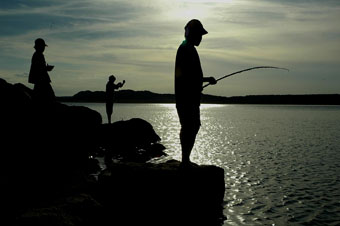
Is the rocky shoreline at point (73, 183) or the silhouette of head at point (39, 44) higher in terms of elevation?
the silhouette of head at point (39, 44)

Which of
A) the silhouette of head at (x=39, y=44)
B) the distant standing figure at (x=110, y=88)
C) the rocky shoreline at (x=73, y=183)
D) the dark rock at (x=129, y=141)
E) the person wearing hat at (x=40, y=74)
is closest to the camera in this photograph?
the rocky shoreline at (x=73, y=183)

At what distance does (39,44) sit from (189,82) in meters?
7.72

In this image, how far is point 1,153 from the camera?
35.6ft

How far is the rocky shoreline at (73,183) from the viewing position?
6309mm

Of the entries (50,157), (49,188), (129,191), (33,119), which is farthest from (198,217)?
(33,119)

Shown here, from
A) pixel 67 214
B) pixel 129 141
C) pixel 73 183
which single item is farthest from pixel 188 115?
pixel 129 141

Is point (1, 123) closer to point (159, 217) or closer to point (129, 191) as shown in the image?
point (129, 191)

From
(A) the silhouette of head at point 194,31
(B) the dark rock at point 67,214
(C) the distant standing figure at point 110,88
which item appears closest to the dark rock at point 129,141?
(C) the distant standing figure at point 110,88

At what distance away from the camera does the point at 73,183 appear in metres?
10.1

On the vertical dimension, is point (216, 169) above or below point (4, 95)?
below

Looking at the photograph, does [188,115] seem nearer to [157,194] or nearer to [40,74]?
[157,194]

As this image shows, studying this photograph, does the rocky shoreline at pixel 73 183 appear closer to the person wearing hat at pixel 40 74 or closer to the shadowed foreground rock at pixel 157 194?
the shadowed foreground rock at pixel 157 194

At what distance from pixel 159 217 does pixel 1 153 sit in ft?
19.7

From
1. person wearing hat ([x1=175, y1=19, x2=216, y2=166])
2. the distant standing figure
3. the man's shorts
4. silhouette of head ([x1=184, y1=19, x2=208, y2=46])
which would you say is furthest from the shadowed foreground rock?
the distant standing figure
